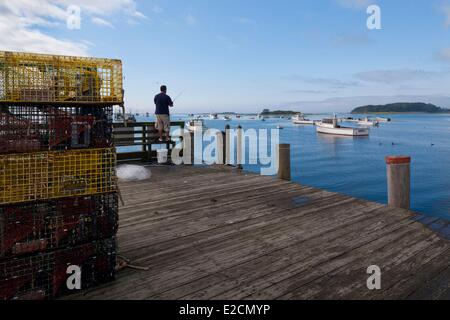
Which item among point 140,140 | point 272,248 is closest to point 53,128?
point 272,248

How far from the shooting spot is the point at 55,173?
362 centimetres

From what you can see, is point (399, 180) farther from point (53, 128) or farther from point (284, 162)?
point (53, 128)

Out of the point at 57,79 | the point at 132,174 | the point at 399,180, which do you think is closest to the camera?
the point at 57,79

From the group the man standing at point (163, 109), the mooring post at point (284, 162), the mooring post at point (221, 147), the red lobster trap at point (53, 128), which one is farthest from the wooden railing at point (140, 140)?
the red lobster trap at point (53, 128)

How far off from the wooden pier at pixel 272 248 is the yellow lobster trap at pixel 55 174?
119 centimetres

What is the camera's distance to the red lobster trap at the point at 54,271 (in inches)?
133

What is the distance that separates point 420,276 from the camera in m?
4.22

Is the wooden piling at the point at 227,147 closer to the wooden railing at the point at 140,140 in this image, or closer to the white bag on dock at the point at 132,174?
the wooden railing at the point at 140,140

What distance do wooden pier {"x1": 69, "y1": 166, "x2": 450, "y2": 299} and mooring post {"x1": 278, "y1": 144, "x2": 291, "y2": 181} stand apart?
1.77 meters

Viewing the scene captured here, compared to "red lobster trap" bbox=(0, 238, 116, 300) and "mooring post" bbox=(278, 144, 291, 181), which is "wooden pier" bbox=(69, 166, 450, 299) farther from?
"mooring post" bbox=(278, 144, 291, 181)

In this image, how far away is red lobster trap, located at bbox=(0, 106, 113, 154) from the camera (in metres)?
3.42

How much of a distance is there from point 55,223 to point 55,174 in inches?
20.6
